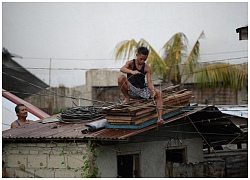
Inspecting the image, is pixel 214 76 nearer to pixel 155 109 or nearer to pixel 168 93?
pixel 168 93

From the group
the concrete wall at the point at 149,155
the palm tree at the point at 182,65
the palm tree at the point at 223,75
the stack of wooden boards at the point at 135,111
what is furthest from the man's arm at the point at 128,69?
the palm tree at the point at 223,75

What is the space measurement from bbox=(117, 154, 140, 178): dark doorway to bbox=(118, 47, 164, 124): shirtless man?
129cm

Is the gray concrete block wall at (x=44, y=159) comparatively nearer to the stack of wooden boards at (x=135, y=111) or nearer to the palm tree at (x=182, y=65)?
the stack of wooden boards at (x=135, y=111)

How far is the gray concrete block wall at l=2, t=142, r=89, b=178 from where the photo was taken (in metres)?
9.66

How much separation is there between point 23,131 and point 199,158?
4536 mm

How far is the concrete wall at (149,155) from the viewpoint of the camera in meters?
9.84

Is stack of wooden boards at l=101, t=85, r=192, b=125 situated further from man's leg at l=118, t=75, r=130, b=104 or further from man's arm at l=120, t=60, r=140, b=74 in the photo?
man's arm at l=120, t=60, r=140, b=74

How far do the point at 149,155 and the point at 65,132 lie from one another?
2.08 metres

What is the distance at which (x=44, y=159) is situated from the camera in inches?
396

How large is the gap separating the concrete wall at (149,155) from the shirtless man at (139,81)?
3.53 ft

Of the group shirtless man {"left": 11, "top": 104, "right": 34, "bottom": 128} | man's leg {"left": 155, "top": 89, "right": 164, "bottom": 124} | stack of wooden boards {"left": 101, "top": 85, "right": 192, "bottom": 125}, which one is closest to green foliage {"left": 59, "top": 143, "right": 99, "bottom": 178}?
stack of wooden boards {"left": 101, "top": 85, "right": 192, "bottom": 125}

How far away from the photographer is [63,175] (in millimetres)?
9828

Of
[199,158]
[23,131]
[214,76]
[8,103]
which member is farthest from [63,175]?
[214,76]

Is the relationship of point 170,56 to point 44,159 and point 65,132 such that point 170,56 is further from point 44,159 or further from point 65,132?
point 44,159
